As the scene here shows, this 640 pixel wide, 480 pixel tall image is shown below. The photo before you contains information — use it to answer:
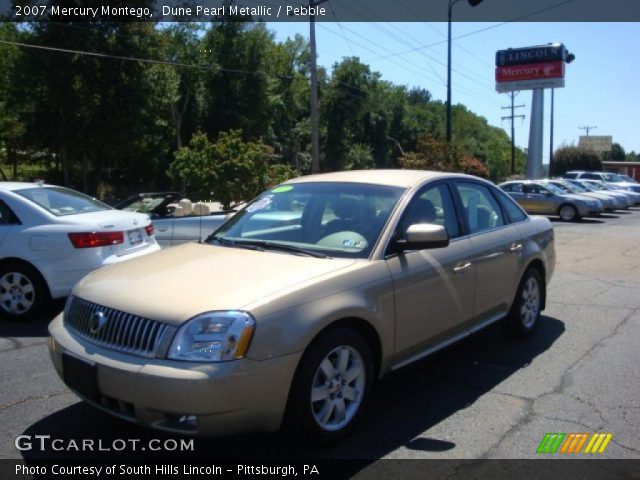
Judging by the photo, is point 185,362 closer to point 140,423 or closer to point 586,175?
point 140,423

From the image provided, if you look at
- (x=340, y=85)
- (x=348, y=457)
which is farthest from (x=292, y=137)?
(x=348, y=457)

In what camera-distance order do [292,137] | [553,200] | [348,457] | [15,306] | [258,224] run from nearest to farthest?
[348,457] < [258,224] < [15,306] < [553,200] < [292,137]

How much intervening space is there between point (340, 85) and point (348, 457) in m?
50.1

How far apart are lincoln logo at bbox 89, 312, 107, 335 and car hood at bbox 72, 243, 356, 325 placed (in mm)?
73

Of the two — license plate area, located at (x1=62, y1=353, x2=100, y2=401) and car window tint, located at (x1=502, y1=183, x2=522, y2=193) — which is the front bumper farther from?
car window tint, located at (x1=502, y1=183, x2=522, y2=193)

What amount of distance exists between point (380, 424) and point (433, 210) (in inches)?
67.3

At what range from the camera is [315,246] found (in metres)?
4.13

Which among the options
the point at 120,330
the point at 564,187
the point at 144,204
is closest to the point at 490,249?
the point at 120,330

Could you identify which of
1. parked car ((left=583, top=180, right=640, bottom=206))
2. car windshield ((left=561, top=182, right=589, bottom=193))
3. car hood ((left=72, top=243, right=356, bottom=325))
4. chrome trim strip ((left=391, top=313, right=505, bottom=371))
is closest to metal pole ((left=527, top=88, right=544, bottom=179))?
parked car ((left=583, top=180, right=640, bottom=206))

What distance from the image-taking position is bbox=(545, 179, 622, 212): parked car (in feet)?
78.2


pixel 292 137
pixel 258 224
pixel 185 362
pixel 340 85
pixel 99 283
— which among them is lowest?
pixel 185 362

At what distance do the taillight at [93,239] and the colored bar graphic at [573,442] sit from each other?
4742 mm

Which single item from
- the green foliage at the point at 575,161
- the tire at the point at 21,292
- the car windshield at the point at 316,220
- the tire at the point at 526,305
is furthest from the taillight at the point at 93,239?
the green foliage at the point at 575,161

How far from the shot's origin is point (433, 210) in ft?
15.3
